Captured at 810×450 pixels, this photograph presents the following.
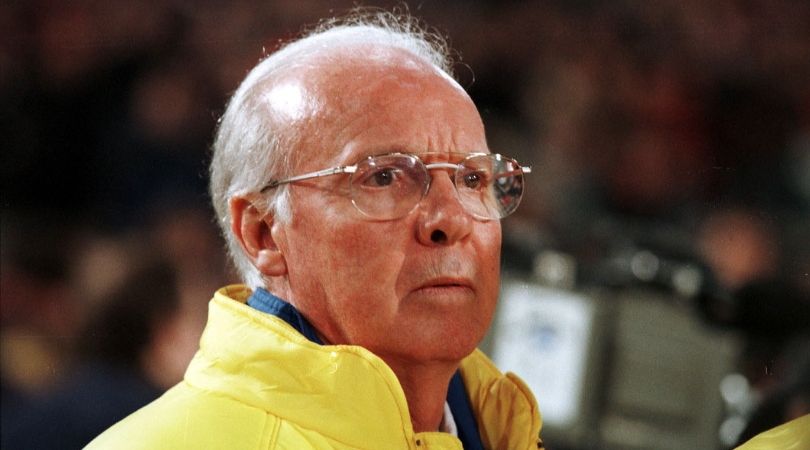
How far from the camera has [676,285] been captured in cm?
280

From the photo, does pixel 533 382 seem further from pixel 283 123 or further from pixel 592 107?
pixel 283 123

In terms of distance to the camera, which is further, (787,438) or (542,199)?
(542,199)

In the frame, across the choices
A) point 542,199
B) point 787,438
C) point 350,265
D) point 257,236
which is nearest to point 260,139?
point 257,236

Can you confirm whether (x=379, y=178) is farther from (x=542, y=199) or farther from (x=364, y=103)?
(x=542, y=199)

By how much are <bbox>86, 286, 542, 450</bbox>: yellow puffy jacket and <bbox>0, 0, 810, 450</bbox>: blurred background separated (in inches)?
Result: 42.6

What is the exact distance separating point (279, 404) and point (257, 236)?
292mm

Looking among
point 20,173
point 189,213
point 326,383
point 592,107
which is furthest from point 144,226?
point 326,383

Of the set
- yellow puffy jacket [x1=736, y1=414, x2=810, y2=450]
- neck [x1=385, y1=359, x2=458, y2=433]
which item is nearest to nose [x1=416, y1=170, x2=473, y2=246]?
neck [x1=385, y1=359, x2=458, y2=433]

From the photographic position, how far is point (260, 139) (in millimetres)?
1523

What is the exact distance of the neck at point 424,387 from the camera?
143 centimetres

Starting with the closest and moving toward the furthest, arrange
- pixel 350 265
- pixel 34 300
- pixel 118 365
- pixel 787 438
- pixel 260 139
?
pixel 787 438
pixel 350 265
pixel 260 139
pixel 118 365
pixel 34 300

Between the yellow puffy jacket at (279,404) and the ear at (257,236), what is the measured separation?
0.43ft

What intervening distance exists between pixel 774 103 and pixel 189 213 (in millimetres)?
1748

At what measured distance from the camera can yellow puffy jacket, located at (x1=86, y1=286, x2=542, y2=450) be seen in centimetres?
131
